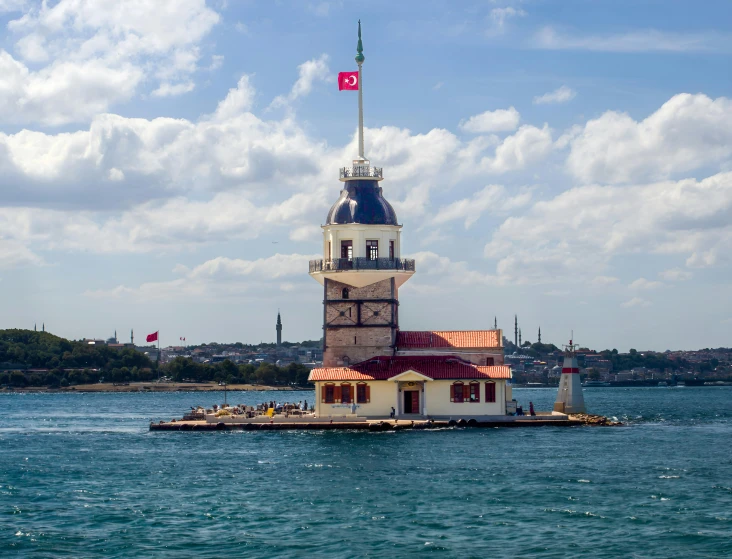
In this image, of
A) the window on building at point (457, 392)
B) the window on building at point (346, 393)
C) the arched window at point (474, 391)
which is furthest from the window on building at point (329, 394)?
the arched window at point (474, 391)

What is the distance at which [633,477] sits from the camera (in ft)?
156

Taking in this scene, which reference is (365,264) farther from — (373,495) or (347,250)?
(373,495)

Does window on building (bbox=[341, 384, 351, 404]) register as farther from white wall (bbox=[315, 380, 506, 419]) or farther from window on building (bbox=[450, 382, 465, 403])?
window on building (bbox=[450, 382, 465, 403])

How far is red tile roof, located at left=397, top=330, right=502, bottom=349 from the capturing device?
244 ft

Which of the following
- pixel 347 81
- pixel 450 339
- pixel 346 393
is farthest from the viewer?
pixel 347 81

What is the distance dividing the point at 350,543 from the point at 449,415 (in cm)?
3544

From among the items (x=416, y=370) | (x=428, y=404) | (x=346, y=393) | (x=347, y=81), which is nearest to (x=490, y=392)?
(x=428, y=404)

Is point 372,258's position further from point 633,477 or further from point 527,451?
point 633,477

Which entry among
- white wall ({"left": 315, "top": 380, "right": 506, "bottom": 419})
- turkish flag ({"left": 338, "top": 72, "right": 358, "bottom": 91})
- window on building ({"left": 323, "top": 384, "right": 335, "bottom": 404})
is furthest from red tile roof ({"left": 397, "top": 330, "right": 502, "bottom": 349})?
turkish flag ({"left": 338, "top": 72, "right": 358, "bottom": 91})

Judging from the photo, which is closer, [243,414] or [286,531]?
[286,531]

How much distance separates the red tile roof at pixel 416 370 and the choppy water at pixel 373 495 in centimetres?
372

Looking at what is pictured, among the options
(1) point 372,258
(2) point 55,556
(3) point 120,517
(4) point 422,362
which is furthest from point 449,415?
(2) point 55,556

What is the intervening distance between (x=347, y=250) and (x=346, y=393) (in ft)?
29.8

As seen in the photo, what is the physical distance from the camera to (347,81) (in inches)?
2987
